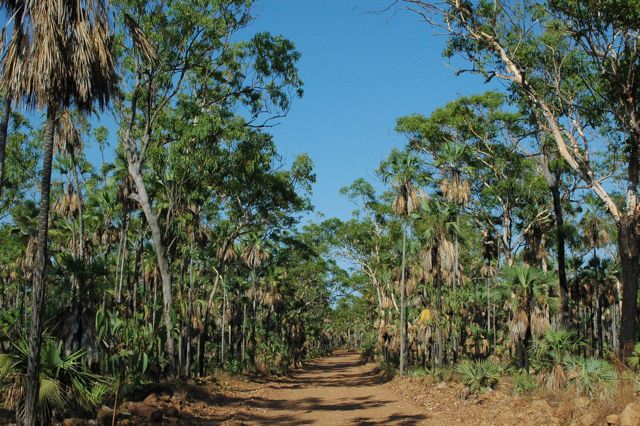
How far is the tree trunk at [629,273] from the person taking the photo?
1650 centimetres

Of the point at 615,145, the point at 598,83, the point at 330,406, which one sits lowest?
the point at 330,406

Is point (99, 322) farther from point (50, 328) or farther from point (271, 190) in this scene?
point (271, 190)

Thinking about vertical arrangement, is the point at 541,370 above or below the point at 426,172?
below

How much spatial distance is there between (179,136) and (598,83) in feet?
49.9

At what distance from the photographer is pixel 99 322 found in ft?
40.8

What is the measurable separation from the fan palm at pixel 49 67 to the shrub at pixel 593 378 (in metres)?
11.4

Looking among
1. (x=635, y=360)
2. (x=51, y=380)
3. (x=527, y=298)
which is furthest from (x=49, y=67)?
(x=527, y=298)

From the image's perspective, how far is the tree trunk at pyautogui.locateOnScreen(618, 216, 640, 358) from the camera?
1650 centimetres

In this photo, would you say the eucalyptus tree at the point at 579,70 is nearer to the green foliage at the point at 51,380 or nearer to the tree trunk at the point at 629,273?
the tree trunk at the point at 629,273

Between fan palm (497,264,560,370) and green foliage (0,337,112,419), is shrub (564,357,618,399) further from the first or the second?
green foliage (0,337,112,419)

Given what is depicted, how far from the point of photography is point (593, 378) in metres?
13.6

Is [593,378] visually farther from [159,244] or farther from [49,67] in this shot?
[159,244]

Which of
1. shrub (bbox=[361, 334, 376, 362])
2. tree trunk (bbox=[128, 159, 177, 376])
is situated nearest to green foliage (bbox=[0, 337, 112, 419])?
tree trunk (bbox=[128, 159, 177, 376])

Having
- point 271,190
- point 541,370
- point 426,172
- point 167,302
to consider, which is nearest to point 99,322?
point 167,302
